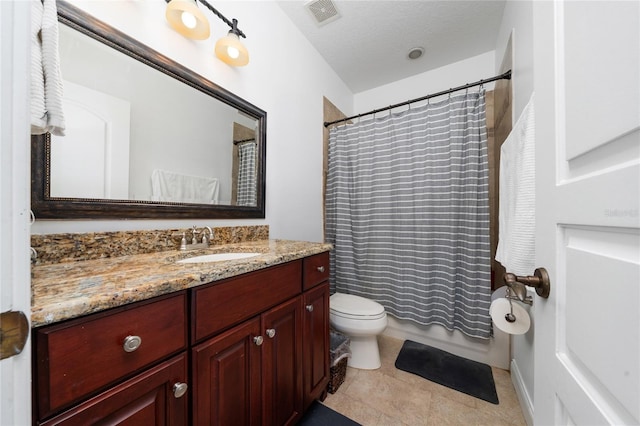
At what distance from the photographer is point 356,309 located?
1597 millimetres

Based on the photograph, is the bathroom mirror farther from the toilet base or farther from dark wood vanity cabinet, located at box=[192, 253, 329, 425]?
the toilet base

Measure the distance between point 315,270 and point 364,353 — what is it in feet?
2.96

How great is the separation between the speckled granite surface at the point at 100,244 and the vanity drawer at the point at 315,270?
0.62 m

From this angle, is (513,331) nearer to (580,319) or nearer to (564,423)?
(564,423)

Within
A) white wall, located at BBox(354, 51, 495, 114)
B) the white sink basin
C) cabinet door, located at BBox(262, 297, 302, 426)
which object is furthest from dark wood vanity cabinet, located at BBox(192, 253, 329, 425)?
white wall, located at BBox(354, 51, 495, 114)

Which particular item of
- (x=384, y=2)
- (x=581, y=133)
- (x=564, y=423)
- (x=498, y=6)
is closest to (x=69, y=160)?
(x=581, y=133)

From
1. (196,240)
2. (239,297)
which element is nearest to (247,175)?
(196,240)

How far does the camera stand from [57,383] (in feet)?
1.40

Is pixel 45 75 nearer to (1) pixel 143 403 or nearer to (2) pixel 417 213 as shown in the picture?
(1) pixel 143 403

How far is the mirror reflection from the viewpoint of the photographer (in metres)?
0.81

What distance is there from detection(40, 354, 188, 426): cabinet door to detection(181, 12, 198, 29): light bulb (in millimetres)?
1351

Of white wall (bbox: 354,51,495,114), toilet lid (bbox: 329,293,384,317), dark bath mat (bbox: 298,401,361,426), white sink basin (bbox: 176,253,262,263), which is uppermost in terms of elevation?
white wall (bbox: 354,51,495,114)

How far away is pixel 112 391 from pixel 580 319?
946 mm

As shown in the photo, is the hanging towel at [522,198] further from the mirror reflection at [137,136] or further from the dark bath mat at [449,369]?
the mirror reflection at [137,136]
